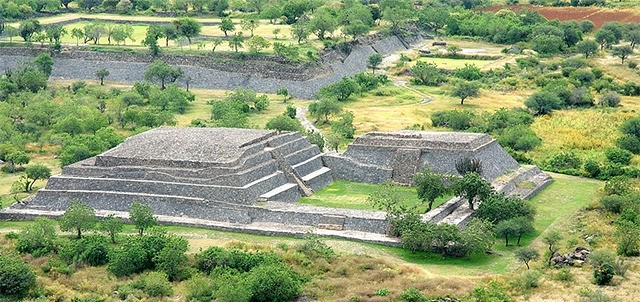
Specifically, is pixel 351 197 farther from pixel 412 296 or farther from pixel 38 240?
pixel 38 240

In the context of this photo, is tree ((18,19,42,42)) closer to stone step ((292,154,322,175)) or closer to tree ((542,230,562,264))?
stone step ((292,154,322,175))

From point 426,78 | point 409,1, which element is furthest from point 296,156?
point 409,1

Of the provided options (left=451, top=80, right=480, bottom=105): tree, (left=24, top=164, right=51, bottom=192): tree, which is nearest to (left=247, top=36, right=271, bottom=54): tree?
(left=451, top=80, right=480, bottom=105): tree

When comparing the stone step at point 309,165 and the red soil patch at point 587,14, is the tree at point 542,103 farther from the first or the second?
the red soil patch at point 587,14

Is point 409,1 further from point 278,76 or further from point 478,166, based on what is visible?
point 478,166

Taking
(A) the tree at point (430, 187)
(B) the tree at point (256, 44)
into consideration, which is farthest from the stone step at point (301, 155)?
(B) the tree at point (256, 44)
